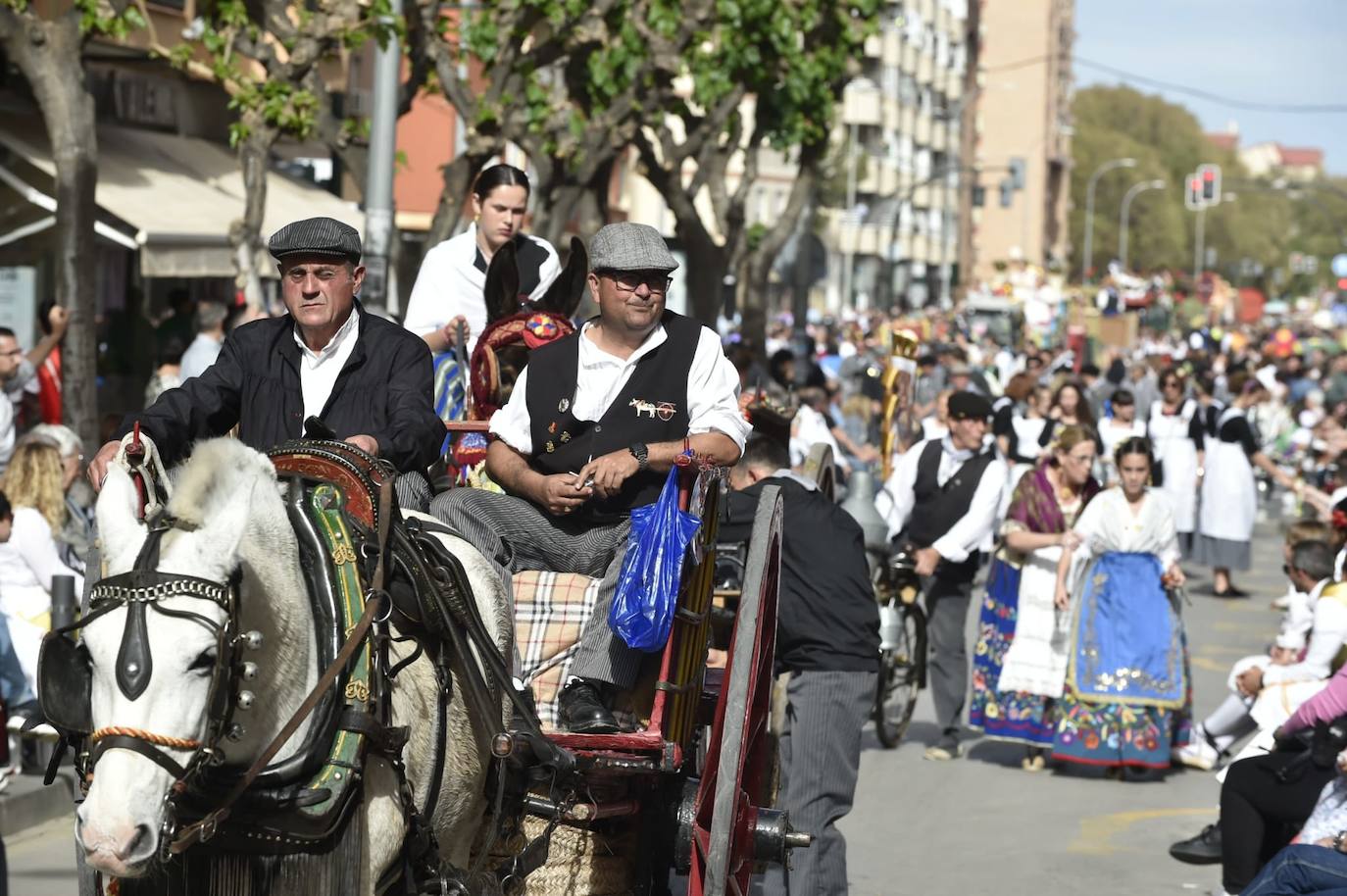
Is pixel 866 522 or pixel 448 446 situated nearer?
pixel 448 446

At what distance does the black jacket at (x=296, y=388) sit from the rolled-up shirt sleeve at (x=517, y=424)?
626 mm

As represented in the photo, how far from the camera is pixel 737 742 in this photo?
236 inches

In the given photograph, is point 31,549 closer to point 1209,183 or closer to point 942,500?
point 942,500

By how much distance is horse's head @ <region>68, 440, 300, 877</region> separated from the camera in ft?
14.0

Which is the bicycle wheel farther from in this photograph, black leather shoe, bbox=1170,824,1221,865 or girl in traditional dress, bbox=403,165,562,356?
girl in traditional dress, bbox=403,165,562,356

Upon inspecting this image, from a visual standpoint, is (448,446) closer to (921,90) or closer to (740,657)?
(740,657)

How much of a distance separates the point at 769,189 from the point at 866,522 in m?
73.2

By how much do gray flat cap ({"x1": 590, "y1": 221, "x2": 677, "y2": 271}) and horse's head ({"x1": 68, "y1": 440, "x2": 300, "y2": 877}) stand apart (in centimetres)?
202

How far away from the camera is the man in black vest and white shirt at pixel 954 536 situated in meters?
13.5

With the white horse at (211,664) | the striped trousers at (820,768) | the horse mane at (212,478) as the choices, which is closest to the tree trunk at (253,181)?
the striped trousers at (820,768)

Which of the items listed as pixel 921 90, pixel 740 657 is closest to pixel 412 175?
pixel 740 657

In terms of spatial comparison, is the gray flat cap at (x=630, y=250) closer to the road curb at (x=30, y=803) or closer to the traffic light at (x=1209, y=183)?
the road curb at (x=30, y=803)

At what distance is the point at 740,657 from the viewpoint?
19.8ft

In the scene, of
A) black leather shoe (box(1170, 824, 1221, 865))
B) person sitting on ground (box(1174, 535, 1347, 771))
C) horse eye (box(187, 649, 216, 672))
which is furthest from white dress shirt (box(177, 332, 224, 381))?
horse eye (box(187, 649, 216, 672))
